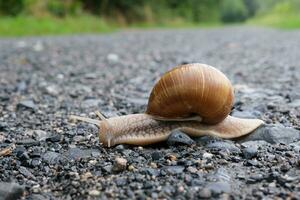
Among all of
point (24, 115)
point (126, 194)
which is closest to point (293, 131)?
point (126, 194)

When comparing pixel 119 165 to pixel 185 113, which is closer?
pixel 119 165

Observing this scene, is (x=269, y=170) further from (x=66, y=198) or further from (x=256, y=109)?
(x=256, y=109)

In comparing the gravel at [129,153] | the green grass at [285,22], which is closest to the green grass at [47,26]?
the green grass at [285,22]

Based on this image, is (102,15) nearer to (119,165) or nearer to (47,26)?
(47,26)

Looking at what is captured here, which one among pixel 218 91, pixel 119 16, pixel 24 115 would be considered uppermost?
pixel 218 91

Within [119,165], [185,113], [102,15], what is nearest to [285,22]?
[102,15]

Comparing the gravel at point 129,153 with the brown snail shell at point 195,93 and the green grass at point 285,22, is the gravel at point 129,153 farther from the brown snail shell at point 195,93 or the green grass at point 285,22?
the green grass at point 285,22
